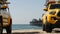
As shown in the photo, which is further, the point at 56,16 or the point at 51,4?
the point at 51,4

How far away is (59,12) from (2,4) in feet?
11.5

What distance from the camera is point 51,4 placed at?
50.0ft

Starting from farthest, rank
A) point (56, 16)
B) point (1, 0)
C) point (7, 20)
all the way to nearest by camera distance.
A: point (1, 0), point (56, 16), point (7, 20)

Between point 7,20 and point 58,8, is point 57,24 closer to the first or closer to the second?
point 58,8

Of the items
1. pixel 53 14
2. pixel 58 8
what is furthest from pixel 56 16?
pixel 58 8

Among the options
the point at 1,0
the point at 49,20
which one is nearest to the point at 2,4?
the point at 1,0

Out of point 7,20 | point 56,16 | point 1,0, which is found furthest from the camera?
point 1,0

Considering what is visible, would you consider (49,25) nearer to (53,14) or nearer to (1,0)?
(53,14)

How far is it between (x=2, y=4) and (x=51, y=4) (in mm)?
3377

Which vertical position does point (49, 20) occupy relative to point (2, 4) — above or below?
below

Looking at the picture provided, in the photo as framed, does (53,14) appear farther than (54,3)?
No

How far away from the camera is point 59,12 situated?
1364cm

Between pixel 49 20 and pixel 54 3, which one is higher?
pixel 54 3

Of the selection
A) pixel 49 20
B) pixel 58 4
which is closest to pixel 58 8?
pixel 58 4
